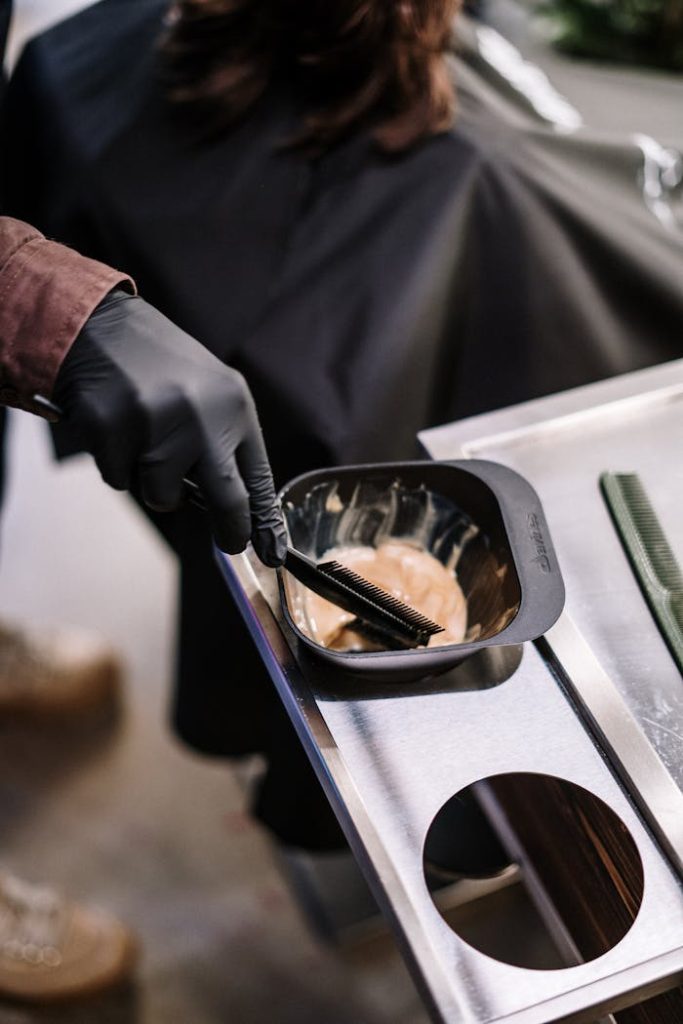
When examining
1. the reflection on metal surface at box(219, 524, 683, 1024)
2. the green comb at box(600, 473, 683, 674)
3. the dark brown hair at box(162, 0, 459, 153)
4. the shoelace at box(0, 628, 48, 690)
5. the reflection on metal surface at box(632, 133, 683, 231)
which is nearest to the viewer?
the reflection on metal surface at box(219, 524, 683, 1024)

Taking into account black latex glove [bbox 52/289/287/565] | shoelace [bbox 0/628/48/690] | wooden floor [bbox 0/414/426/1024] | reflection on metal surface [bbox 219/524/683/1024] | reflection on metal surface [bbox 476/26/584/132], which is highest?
reflection on metal surface [bbox 476/26/584/132]

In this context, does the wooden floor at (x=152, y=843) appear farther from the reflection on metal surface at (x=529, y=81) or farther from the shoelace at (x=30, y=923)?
the reflection on metal surface at (x=529, y=81)

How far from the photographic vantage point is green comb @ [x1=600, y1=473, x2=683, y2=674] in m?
0.92

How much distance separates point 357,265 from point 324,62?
0.28 metres

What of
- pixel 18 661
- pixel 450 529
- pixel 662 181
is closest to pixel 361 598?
pixel 450 529

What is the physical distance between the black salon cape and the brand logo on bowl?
14.3 inches

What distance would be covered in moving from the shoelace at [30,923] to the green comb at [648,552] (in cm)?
120

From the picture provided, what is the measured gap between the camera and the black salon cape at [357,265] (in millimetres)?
1245

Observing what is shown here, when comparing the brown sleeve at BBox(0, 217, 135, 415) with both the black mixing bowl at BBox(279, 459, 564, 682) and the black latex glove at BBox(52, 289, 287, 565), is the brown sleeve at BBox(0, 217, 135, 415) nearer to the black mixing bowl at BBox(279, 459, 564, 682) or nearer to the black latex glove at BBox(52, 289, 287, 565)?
the black latex glove at BBox(52, 289, 287, 565)

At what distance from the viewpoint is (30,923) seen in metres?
1.61

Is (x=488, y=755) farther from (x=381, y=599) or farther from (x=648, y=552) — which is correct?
(x=648, y=552)

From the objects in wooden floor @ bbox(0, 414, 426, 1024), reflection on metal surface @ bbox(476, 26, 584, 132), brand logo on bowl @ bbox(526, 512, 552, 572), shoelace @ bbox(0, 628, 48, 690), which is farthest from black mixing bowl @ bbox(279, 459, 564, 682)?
shoelace @ bbox(0, 628, 48, 690)

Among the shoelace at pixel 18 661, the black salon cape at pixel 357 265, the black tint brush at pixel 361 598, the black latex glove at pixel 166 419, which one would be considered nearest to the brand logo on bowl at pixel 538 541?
the black tint brush at pixel 361 598

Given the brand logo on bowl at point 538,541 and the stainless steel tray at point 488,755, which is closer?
the stainless steel tray at point 488,755
